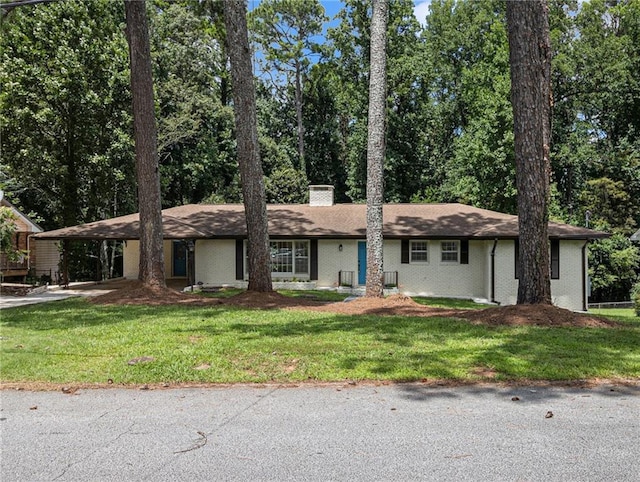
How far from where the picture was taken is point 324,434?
410 cm

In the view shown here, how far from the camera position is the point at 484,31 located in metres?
33.9

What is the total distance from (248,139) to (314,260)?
29.2ft

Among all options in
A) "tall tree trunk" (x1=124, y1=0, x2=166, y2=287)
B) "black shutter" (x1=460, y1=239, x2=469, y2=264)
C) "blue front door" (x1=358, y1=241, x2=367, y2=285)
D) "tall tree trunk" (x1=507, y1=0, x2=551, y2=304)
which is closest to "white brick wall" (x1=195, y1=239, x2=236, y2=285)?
"blue front door" (x1=358, y1=241, x2=367, y2=285)

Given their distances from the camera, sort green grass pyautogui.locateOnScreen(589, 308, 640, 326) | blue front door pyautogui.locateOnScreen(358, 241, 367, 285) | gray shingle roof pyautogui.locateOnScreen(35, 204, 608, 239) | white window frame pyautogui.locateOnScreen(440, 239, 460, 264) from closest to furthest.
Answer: green grass pyautogui.locateOnScreen(589, 308, 640, 326) → gray shingle roof pyautogui.locateOnScreen(35, 204, 608, 239) → white window frame pyautogui.locateOnScreen(440, 239, 460, 264) → blue front door pyautogui.locateOnScreen(358, 241, 367, 285)

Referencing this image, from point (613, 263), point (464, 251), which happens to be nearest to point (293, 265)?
point (464, 251)

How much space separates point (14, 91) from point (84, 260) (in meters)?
8.30

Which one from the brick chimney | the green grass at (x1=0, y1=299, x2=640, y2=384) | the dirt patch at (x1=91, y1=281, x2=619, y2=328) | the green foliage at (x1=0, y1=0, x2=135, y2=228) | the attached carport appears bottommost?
the green grass at (x1=0, y1=299, x2=640, y2=384)

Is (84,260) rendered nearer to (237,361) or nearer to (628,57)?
(237,361)

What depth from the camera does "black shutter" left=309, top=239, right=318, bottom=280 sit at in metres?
20.5

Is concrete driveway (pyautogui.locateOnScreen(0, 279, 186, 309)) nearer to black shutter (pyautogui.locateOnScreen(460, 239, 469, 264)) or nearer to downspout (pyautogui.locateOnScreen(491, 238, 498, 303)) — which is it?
black shutter (pyautogui.locateOnScreen(460, 239, 469, 264))

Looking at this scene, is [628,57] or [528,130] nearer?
[528,130]

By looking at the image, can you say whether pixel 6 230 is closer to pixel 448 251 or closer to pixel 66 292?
→ pixel 66 292

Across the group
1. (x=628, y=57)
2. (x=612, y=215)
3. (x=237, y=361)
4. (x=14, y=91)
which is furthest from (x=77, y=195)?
(x=628, y=57)

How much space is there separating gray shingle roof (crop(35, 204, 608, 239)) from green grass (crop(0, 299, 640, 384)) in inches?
406
